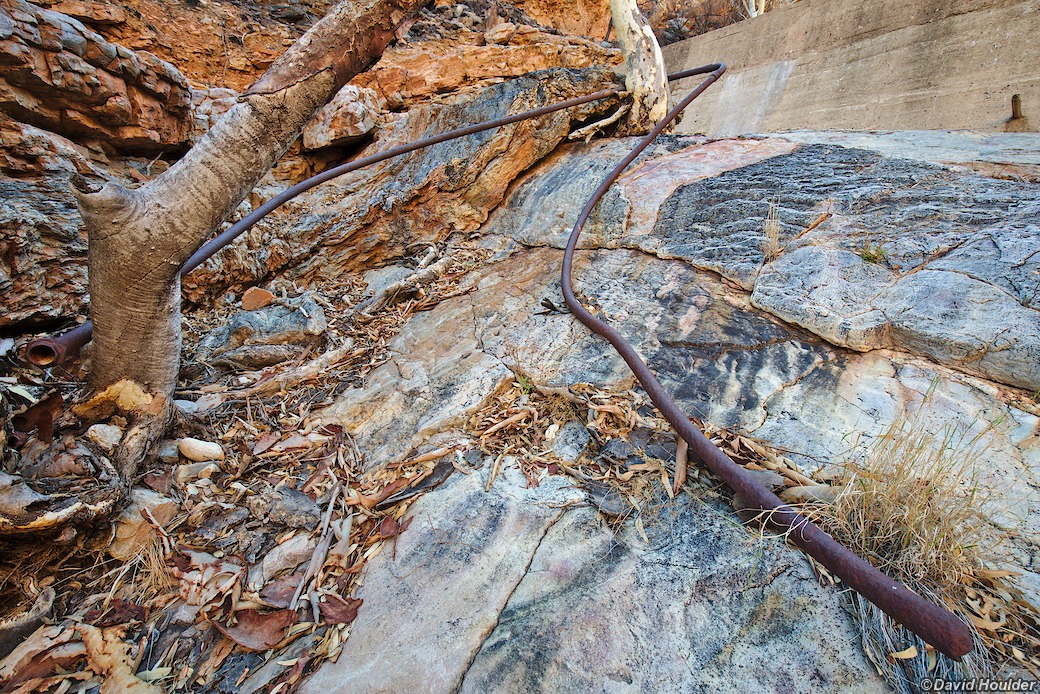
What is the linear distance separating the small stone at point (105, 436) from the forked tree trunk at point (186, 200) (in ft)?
0.13

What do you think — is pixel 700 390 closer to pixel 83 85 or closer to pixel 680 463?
pixel 680 463

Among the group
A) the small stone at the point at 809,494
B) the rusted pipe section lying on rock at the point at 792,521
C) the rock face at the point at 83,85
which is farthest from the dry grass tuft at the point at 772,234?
the rock face at the point at 83,85

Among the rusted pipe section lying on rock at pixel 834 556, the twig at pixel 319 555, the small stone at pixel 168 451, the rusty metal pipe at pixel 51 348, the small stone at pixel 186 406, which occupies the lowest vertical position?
the twig at pixel 319 555

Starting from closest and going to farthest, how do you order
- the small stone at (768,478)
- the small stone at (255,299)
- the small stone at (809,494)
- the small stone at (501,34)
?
1. the small stone at (809,494)
2. the small stone at (768,478)
3. the small stone at (255,299)
4. the small stone at (501,34)

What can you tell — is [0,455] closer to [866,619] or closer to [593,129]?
[866,619]

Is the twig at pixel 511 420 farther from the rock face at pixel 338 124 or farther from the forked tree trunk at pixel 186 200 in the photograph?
the rock face at pixel 338 124

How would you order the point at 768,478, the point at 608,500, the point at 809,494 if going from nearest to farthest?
the point at 809,494 → the point at 768,478 → the point at 608,500

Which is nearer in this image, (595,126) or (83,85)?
(83,85)

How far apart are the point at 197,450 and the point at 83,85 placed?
7.78 feet

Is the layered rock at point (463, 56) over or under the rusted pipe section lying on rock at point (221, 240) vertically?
over

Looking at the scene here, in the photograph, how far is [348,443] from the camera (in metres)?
2.07

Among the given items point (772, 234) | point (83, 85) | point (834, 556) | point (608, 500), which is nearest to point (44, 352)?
point (83, 85)

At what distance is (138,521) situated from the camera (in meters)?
1.68

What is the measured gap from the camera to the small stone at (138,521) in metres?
1.62
